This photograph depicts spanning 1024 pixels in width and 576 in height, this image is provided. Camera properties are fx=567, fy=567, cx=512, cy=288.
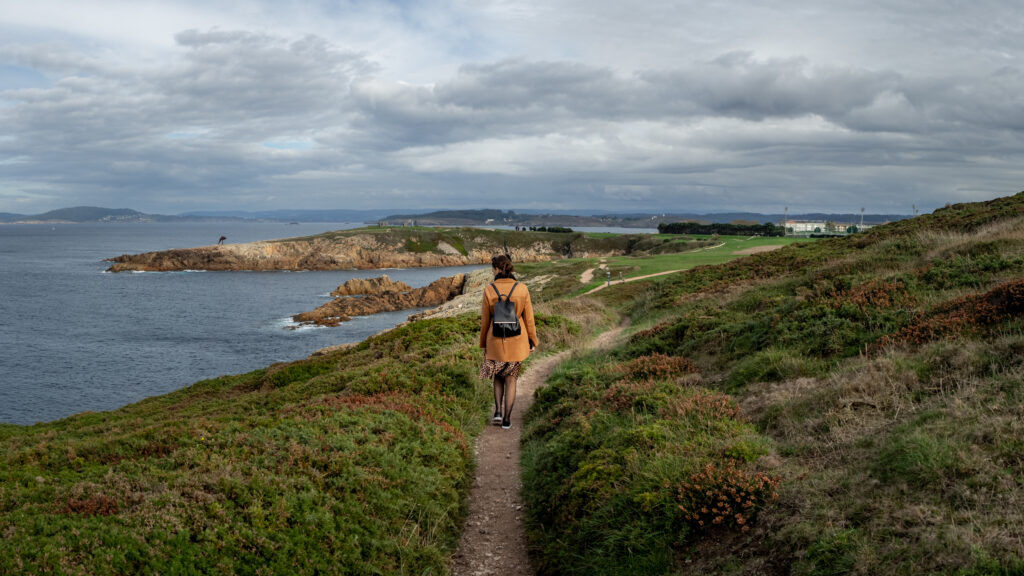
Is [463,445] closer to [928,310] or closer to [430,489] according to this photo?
[430,489]

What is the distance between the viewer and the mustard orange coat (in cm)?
977

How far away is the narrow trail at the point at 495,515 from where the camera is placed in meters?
6.80

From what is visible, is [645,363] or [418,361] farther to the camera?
[418,361]

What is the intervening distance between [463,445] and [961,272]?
1098 centimetres

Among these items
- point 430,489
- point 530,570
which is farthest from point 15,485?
point 530,570

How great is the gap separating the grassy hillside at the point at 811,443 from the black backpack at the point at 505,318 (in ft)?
6.08

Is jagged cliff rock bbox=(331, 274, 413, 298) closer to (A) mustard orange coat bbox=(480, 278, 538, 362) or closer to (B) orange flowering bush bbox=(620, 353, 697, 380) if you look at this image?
(B) orange flowering bush bbox=(620, 353, 697, 380)

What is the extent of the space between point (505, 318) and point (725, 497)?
16.5 ft

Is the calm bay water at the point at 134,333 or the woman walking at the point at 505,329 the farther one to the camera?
the calm bay water at the point at 134,333

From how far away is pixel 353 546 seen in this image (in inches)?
238

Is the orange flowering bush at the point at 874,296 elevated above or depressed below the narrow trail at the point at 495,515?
above

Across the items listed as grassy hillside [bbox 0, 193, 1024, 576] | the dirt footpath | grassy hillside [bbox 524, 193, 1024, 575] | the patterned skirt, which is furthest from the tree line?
the dirt footpath

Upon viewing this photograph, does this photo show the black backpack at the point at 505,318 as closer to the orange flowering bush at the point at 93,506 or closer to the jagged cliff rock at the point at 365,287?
the orange flowering bush at the point at 93,506

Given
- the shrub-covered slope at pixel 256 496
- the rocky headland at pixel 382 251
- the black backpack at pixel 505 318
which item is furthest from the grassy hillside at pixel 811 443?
the rocky headland at pixel 382 251
